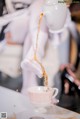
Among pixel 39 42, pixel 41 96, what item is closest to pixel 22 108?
pixel 41 96

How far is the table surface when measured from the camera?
4.03ft

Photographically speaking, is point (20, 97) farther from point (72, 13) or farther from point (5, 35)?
point (72, 13)

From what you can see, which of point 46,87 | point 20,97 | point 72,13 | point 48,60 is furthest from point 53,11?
point 20,97

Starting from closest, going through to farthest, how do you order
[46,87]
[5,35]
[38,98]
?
[38,98] < [46,87] < [5,35]

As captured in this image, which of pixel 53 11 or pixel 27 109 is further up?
pixel 53 11

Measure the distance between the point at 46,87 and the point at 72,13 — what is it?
0.40m

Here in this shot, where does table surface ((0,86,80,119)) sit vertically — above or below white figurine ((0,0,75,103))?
below

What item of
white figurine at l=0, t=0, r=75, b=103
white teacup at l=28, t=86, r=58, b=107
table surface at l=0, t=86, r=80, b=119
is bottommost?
table surface at l=0, t=86, r=80, b=119

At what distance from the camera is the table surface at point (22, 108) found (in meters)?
1.23

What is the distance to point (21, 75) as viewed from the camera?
53.7 inches

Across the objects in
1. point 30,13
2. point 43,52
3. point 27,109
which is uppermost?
point 30,13

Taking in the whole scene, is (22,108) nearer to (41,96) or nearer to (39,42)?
(41,96)

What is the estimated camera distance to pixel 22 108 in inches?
51.7

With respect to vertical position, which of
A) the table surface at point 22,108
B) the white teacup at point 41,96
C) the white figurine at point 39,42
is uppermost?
the white figurine at point 39,42
